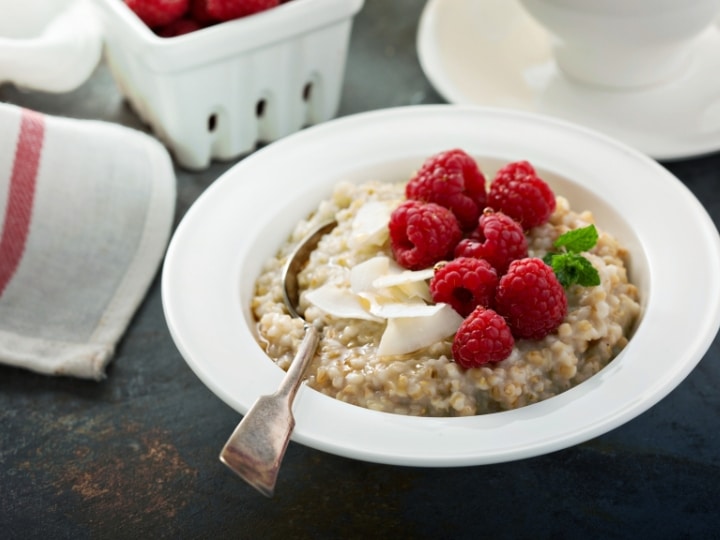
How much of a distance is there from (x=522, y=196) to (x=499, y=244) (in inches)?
6.4

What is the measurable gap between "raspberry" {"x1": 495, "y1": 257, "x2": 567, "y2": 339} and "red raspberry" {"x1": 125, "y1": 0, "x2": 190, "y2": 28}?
122 cm

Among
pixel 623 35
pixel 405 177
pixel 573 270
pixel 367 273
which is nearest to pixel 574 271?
pixel 573 270

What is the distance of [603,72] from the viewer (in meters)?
2.61

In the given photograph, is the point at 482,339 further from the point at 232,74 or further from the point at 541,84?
the point at 541,84

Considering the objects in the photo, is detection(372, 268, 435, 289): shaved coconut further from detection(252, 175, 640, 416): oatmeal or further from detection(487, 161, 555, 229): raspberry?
detection(487, 161, 555, 229): raspberry

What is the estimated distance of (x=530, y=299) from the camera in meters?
1.64

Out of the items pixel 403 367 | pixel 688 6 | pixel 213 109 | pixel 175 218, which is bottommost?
pixel 175 218

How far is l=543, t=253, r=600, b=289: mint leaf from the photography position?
5.74 ft

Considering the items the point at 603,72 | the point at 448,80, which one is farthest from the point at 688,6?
the point at 448,80

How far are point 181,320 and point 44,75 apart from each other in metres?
1.07

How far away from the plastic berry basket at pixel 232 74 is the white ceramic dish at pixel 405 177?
1.12 ft

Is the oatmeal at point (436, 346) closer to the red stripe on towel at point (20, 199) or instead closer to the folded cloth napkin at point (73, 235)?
the folded cloth napkin at point (73, 235)

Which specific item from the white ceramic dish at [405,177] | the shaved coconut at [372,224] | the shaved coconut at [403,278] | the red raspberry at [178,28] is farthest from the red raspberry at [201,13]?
the shaved coconut at [403,278]

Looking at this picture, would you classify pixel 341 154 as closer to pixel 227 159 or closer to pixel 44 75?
pixel 227 159
